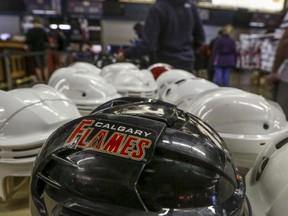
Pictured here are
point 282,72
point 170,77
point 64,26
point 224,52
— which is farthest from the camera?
point 64,26

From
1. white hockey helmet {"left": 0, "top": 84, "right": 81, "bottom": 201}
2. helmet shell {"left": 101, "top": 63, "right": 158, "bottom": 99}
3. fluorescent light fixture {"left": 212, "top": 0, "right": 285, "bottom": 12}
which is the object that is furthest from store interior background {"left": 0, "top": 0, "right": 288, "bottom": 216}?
white hockey helmet {"left": 0, "top": 84, "right": 81, "bottom": 201}

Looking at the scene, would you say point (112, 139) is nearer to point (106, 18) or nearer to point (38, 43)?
point (38, 43)

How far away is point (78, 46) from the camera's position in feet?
25.0

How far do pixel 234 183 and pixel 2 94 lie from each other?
29.5 inches

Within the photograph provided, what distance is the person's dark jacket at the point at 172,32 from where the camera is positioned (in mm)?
2463

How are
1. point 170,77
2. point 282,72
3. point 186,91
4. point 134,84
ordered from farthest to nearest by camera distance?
point 282,72
point 170,77
point 134,84
point 186,91

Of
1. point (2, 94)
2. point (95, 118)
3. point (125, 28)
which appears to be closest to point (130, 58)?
point (2, 94)

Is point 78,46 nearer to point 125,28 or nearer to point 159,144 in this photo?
point 125,28

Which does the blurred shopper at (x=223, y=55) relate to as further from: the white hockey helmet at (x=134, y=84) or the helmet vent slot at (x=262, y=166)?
the helmet vent slot at (x=262, y=166)

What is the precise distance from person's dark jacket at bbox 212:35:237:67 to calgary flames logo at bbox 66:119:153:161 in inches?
193

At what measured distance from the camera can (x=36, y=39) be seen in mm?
5633

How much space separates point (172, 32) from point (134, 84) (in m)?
0.92

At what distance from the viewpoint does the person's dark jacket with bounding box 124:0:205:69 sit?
8.08 feet

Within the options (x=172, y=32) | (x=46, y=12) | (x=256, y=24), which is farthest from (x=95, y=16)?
(x=172, y=32)
